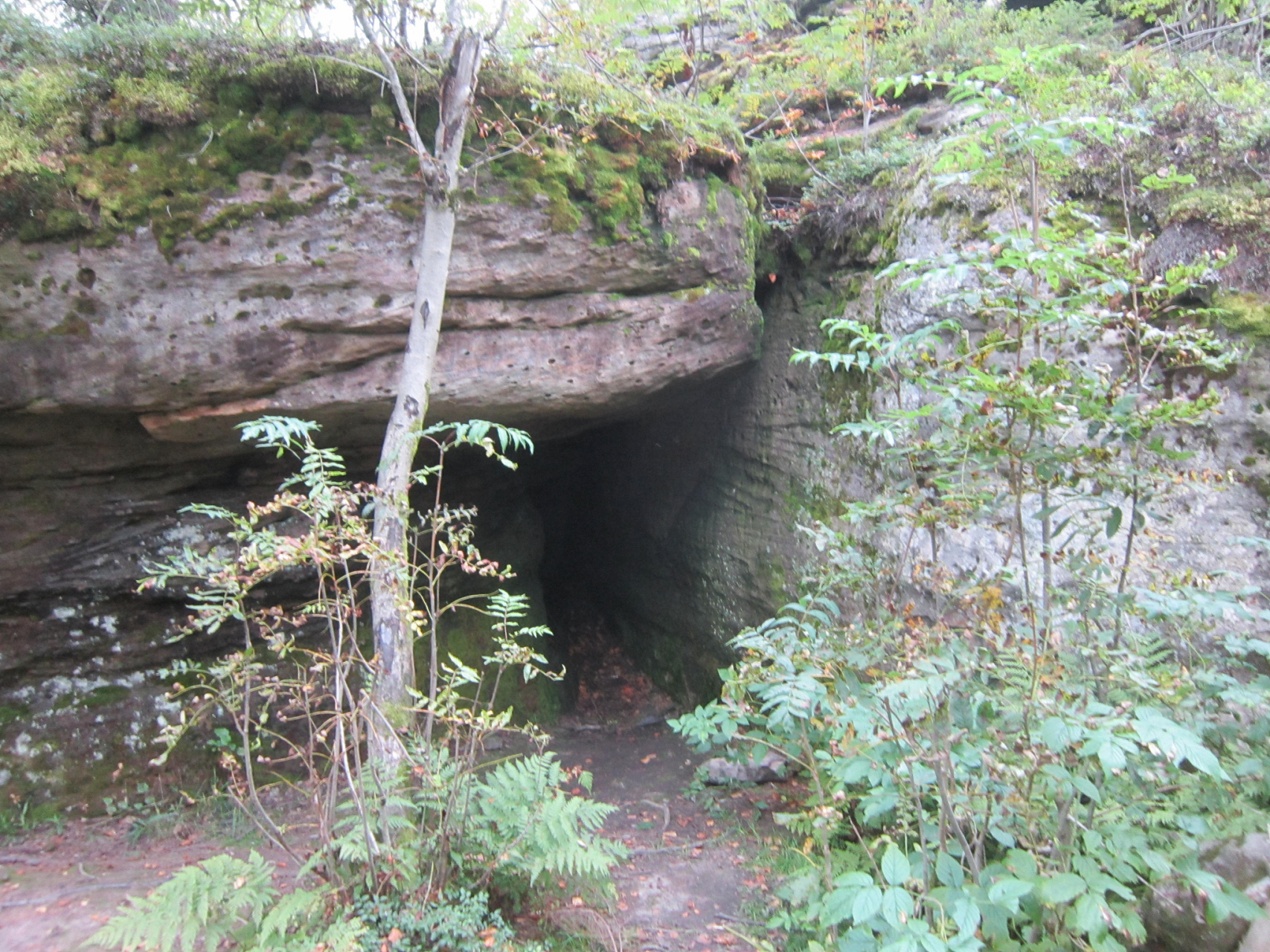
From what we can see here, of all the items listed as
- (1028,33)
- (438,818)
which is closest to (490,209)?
(438,818)

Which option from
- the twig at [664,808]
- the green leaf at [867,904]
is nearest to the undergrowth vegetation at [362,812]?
the green leaf at [867,904]

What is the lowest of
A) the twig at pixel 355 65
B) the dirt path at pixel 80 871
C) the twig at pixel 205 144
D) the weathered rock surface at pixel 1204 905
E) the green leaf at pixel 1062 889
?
the dirt path at pixel 80 871

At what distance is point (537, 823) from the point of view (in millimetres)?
3371

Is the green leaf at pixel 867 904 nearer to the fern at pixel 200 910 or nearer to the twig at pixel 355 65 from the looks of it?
the fern at pixel 200 910

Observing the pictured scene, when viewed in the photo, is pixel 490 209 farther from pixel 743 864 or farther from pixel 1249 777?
pixel 1249 777

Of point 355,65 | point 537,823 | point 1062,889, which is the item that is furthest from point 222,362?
point 1062,889

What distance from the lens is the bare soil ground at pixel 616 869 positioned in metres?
3.62

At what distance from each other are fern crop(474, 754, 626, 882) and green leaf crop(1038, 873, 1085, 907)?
1.75 metres

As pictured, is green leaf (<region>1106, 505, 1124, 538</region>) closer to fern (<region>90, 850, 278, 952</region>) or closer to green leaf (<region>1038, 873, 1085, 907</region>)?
green leaf (<region>1038, 873, 1085, 907</region>)

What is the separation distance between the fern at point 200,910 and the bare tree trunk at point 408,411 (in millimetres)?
611

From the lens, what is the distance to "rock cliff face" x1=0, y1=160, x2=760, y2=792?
15.7 feet

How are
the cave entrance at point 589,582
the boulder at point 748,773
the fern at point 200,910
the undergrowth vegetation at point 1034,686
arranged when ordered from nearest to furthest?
the undergrowth vegetation at point 1034,686
the fern at point 200,910
the boulder at point 748,773
the cave entrance at point 589,582

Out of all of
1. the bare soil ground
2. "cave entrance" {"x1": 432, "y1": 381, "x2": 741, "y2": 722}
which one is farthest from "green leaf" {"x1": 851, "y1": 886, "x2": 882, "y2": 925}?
"cave entrance" {"x1": 432, "y1": 381, "x2": 741, "y2": 722}

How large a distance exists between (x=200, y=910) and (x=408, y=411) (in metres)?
2.44
